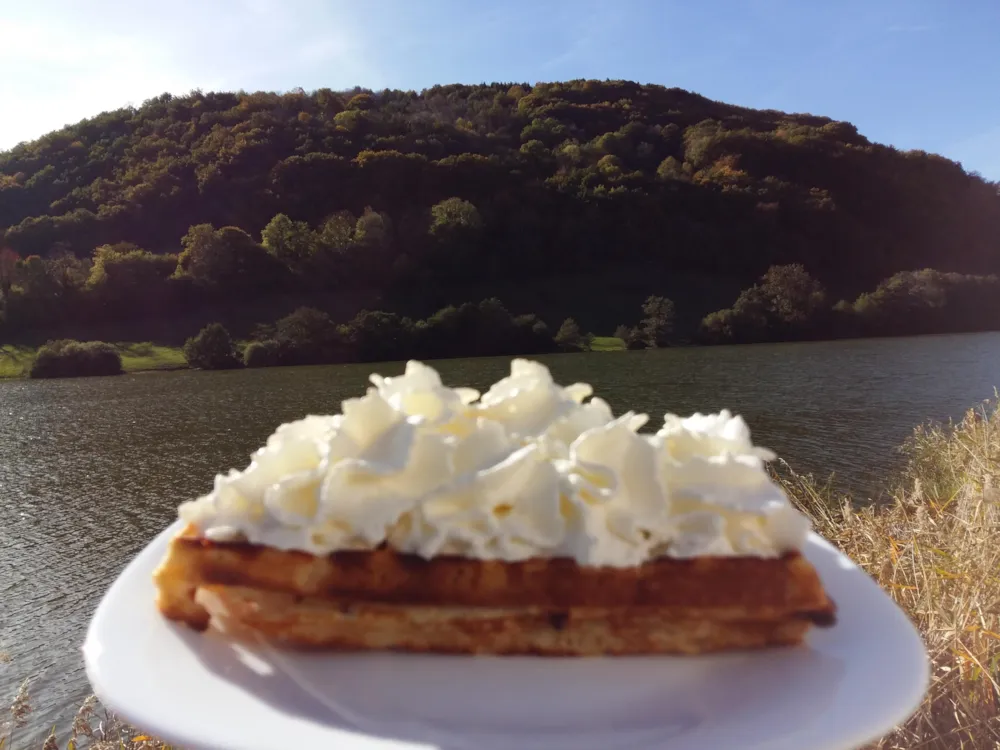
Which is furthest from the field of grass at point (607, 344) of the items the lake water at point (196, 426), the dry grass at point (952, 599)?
the dry grass at point (952, 599)

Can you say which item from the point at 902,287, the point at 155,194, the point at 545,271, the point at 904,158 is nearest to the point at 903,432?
the point at 902,287

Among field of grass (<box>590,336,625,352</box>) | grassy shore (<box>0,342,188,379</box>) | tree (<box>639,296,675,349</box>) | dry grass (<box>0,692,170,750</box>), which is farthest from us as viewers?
tree (<box>639,296,675,349</box>)

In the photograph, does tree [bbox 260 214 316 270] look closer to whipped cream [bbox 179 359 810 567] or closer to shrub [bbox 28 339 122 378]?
shrub [bbox 28 339 122 378]

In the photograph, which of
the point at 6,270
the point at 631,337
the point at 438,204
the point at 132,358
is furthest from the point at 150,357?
the point at 631,337

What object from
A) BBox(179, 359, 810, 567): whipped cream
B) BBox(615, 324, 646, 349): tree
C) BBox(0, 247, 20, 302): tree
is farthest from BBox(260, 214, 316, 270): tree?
BBox(179, 359, 810, 567): whipped cream

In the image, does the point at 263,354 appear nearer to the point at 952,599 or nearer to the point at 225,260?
the point at 225,260

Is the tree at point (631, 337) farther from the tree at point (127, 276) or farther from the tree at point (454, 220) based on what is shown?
the tree at point (127, 276)

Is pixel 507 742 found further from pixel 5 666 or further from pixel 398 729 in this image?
pixel 5 666
